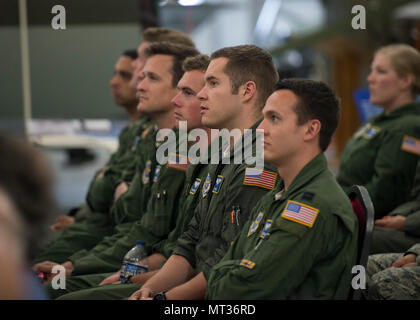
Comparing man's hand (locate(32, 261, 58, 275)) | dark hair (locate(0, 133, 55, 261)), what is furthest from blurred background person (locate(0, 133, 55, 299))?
man's hand (locate(32, 261, 58, 275))

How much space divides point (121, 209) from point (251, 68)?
1434 mm

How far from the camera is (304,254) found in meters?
1.90

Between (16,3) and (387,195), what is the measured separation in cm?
434

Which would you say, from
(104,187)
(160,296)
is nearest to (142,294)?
(160,296)

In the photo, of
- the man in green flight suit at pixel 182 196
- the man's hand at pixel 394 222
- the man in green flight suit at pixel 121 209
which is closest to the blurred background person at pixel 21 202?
the man in green flight suit at pixel 182 196

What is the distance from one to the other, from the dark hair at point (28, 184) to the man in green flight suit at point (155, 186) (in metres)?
1.94

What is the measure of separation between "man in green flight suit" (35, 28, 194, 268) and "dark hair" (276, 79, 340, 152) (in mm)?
1421

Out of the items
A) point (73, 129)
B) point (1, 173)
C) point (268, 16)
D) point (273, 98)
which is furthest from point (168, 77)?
point (268, 16)

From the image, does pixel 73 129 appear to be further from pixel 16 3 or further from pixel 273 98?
pixel 273 98

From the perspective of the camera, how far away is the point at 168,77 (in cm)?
344

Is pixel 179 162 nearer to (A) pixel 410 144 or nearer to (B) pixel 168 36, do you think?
(B) pixel 168 36

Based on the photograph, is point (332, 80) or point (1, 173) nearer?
point (1, 173)

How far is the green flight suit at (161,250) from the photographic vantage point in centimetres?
252

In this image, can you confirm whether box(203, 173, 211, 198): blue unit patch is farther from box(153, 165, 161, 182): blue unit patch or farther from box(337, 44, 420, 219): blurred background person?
box(337, 44, 420, 219): blurred background person
